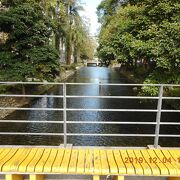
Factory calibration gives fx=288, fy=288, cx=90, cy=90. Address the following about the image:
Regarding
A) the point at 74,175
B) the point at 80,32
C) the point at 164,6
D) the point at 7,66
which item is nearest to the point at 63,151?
the point at 74,175

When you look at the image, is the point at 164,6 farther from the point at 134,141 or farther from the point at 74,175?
the point at 74,175

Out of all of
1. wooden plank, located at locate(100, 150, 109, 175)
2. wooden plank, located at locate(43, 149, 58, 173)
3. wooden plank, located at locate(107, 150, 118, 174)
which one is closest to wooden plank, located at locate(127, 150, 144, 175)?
wooden plank, located at locate(107, 150, 118, 174)

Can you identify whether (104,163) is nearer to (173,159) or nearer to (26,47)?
(173,159)

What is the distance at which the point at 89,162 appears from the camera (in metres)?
3.91

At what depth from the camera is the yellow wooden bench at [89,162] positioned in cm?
366

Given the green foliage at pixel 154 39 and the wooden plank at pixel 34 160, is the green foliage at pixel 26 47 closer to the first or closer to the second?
the green foliage at pixel 154 39

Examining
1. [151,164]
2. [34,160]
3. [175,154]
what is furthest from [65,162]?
[175,154]

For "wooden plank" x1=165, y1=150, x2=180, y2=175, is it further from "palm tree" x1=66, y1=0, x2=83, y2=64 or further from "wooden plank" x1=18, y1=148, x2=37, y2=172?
"palm tree" x1=66, y1=0, x2=83, y2=64

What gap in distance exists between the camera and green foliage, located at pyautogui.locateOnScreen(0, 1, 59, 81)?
16812 mm

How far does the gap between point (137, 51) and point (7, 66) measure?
10108 mm

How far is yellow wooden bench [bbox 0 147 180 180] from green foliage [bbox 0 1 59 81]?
42.1 ft

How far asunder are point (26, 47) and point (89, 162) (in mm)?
14974

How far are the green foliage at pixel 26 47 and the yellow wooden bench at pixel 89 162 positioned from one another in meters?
12.8
